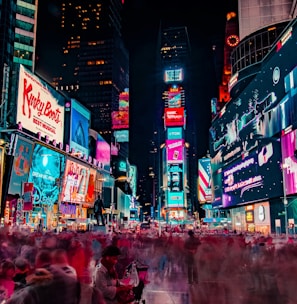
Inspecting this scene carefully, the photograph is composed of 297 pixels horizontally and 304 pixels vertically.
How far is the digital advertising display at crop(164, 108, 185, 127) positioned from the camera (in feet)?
481

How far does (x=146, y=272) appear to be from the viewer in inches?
342

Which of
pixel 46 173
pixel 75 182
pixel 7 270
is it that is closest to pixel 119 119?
pixel 75 182

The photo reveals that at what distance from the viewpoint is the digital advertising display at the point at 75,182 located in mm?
66438

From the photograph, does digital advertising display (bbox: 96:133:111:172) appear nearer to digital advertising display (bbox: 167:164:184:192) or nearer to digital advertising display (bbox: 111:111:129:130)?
digital advertising display (bbox: 111:111:129:130)

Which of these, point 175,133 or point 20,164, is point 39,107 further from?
point 175,133

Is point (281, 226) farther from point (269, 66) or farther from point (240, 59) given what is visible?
point (240, 59)

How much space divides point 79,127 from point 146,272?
68.9 meters

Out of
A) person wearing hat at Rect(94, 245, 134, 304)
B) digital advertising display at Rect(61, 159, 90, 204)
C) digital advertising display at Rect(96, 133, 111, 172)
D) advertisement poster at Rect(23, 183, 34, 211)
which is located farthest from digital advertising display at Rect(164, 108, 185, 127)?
person wearing hat at Rect(94, 245, 134, 304)

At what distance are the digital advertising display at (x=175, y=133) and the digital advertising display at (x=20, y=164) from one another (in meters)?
93.3

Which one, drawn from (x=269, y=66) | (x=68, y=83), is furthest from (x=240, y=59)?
(x=68, y=83)

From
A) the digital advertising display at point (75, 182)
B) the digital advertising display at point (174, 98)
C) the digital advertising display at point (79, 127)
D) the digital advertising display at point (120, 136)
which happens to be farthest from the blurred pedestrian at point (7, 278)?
the digital advertising display at point (174, 98)

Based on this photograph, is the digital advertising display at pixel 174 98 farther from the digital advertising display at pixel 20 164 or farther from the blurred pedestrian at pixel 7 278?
the blurred pedestrian at pixel 7 278

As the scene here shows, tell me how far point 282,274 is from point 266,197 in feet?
165

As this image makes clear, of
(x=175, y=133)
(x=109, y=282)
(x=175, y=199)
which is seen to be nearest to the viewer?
(x=109, y=282)
